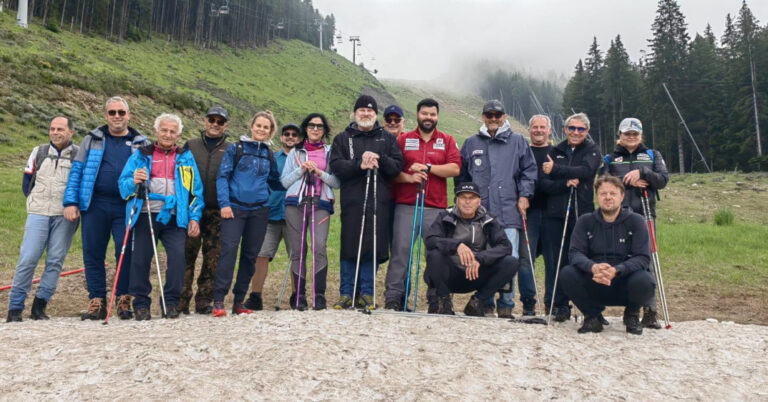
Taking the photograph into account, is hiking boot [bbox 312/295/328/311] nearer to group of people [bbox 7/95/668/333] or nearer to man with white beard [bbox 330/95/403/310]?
group of people [bbox 7/95/668/333]

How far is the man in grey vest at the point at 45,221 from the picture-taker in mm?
6039

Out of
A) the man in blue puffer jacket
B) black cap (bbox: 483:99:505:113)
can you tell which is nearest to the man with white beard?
black cap (bbox: 483:99:505:113)

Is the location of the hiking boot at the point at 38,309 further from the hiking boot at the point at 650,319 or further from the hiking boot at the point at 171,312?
the hiking boot at the point at 650,319

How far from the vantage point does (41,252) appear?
6133mm

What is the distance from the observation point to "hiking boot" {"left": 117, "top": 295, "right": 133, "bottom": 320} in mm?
6051

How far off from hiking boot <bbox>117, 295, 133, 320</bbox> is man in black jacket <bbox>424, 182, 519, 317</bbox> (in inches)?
154

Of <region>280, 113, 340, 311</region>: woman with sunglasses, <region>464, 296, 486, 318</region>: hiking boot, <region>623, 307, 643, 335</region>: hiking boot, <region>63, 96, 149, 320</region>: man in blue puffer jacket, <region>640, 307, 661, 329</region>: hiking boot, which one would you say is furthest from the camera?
<region>280, 113, 340, 311</region>: woman with sunglasses

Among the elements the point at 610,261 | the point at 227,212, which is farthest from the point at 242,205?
the point at 610,261

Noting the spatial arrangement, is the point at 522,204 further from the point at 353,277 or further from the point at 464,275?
the point at 353,277

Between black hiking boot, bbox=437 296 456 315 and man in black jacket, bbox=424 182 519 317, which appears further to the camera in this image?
black hiking boot, bbox=437 296 456 315

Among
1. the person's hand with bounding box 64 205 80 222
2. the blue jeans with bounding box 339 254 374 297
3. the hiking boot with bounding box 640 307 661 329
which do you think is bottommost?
the hiking boot with bounding box 640 307 661 329

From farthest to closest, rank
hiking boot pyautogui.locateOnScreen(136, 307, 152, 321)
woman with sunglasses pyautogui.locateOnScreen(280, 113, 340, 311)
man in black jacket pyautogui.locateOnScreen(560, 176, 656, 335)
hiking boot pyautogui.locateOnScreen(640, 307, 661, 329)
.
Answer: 1. woman with sunglasses pyautogui.locateOnScreen(280, 113, 340, 311)
2. hiking boot pyautogui.locateOnScreen(136, 307, 152, 321)
3. hiking boot pyautogui.locateOnScreen(640, 307, 661, 329)
4. man in black jacket pyautogui.locateOnScreen(560, 176, 656, 335)

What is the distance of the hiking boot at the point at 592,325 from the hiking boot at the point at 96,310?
608 cm

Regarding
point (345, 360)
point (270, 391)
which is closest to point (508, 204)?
point (345, 360)
